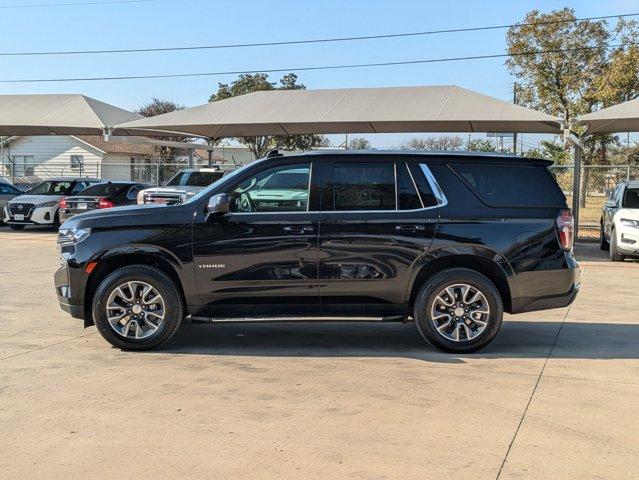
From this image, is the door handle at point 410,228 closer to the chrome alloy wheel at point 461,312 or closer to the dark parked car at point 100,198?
the chrome alloy wheel at point 461,312

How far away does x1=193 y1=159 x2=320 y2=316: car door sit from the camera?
21.9ft

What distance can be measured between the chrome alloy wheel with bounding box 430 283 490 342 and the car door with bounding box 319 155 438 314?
0.39m

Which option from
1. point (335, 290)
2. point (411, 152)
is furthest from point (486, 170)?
point (335, 290)

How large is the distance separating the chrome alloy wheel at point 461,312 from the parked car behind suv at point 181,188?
10.6 meters

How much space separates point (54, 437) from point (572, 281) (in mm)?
4895

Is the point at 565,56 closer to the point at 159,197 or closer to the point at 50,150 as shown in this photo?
the point at 159,197

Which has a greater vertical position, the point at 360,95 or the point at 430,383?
the point at 360,95

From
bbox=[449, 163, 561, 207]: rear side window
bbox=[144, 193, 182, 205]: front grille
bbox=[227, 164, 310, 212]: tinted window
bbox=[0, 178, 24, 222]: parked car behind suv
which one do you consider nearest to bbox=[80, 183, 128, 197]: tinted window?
bbox=[144, 193, 182, 205]: front grille

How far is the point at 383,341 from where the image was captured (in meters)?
7.52

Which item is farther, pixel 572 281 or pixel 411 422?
pixel 572 281

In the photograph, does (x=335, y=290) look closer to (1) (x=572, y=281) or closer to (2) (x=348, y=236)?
(2) (x=348, y=236)

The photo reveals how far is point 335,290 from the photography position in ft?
22.0

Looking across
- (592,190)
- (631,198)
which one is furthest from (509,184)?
(592,190)

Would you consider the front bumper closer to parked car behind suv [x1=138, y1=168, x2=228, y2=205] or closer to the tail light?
parked car behind suv [x1=138, y1=168, x2=228, y2=205]
